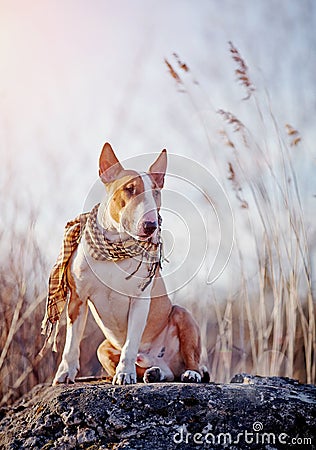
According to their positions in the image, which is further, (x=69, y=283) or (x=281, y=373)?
(x=281, y=373)

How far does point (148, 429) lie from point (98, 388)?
0.96ft

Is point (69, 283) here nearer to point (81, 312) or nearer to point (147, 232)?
point (81, 312)

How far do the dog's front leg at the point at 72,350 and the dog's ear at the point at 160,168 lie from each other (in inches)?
23.8

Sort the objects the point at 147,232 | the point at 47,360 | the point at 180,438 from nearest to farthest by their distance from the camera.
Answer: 1. the point at 180,438
2. the point at 147,232
3. the point at 47,360

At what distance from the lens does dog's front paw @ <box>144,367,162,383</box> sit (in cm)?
254

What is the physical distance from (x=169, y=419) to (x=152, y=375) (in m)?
0.40

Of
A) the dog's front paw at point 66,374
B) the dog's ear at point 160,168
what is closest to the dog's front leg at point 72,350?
the dog's front paw at point 66,374

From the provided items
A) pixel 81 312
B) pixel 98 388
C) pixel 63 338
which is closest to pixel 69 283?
pixel 81 312

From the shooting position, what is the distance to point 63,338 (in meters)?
3.58

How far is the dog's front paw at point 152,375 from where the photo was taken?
2.54m

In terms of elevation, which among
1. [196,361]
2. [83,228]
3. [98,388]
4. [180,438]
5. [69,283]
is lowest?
[180,438]

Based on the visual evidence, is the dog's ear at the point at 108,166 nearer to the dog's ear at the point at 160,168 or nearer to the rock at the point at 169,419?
the dog's ear at the point at 160,168

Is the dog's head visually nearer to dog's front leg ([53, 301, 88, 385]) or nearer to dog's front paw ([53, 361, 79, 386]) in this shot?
dog's front leg ([53, 301, 88, 385])

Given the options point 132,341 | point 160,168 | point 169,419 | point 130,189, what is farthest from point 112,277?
point 169,419
